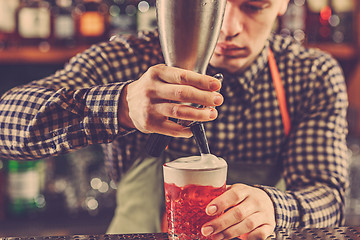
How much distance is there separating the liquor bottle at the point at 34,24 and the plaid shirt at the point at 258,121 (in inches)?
33.0

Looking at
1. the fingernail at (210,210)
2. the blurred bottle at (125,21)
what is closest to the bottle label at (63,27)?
the blurred bottle at (125,21)

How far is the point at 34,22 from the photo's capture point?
81.5 inches

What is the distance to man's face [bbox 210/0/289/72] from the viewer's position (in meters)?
1.14

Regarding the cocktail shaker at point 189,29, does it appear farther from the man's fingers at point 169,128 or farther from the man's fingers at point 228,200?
the man's fingers at point 228,200

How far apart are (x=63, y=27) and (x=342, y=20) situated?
1261 millimetres

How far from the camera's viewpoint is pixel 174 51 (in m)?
0.69

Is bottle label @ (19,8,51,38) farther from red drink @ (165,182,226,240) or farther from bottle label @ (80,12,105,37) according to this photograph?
red drink @ (165,182,226,240)

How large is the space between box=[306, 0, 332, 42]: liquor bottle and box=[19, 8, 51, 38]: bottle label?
1175mm

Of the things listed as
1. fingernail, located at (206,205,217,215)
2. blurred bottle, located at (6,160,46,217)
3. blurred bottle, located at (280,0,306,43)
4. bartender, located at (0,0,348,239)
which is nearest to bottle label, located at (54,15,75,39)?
blurred bottle, located at (6,160,46,217)

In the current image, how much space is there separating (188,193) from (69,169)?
66.4 inches

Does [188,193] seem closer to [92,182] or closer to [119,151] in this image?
[119,151]

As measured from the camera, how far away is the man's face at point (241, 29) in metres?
1.14

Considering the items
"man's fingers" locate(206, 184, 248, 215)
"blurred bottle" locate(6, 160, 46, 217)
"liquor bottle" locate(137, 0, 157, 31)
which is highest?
"liquor bottle" locate(137, 0, 157, 31)

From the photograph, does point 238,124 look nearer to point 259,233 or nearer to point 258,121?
point 258,121
